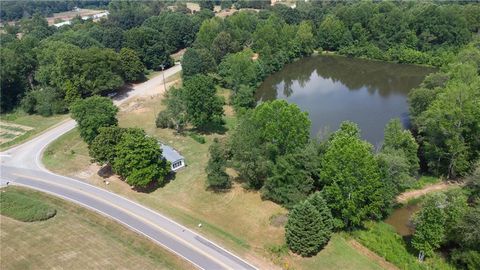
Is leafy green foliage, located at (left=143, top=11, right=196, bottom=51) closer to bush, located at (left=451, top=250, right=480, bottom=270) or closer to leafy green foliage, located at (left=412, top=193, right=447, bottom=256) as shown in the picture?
leafy green foliage, located at (left=412, top=193, right=447, bottom=256)

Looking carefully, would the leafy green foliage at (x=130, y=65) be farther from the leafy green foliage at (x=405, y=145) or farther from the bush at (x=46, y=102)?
the leafy green foliage at (x=405, y=145)


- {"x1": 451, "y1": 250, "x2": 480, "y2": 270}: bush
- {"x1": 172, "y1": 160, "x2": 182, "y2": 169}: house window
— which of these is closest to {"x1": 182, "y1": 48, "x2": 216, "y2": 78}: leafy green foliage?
{"x1": 172, "y1": 160, "x2": 182, "y2": 169}: house window

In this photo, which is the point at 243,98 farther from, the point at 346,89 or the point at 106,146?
the point at 106,146

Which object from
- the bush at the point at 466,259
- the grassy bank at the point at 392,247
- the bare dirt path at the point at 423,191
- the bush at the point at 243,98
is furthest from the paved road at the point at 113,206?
the bush at the point at 243,98

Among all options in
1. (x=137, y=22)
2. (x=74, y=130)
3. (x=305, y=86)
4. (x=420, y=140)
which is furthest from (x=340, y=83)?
(x=137, y=22)

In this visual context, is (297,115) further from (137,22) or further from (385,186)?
(137,22)
